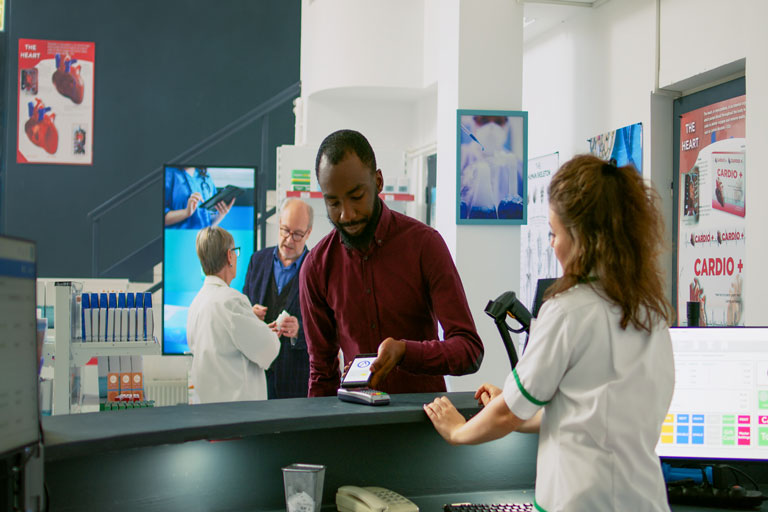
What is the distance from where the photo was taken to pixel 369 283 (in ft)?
7.34

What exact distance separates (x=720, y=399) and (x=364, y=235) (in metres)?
1.02

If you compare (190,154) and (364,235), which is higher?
(190,154)

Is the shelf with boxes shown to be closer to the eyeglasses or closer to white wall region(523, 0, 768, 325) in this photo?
the eyeglasses

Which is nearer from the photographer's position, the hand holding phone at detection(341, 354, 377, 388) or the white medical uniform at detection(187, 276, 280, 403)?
the hand holding phone at detection(341, 354, 377, 388)

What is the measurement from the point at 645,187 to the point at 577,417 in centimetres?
42

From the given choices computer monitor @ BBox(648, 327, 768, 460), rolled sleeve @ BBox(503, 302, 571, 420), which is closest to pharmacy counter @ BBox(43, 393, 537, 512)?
computer monitor @ BBox(648, 327, 768, 460)

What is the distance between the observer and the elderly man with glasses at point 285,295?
13.4 ft

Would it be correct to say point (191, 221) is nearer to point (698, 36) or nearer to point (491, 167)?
point (491, 167)

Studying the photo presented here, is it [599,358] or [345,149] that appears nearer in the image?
[599,358]

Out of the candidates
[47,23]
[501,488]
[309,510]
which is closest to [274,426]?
[309,510]

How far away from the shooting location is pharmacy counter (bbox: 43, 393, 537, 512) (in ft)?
4.98

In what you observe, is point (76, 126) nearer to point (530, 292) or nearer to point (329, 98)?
point (329, 98)

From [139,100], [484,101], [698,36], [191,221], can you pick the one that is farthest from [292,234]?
[139,100]

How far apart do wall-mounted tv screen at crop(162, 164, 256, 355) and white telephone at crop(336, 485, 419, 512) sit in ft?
13.4
